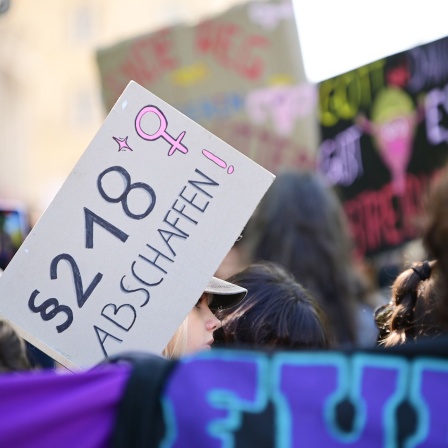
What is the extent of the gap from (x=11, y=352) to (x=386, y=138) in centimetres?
280

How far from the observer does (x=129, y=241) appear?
217 centimetres

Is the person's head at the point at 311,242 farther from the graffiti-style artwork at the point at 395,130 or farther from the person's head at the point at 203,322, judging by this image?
the person's head at the point at 203,322

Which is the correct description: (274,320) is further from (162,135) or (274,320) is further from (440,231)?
(440,231)

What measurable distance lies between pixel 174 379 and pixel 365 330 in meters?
2.35

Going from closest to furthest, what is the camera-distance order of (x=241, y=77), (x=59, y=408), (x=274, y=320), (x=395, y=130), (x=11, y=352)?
1. (x=59, y=408)
2. (x=11, y=352)
3. (x=274, y=320)
4. (x=395, y=130)
5. (x=241, y=77)

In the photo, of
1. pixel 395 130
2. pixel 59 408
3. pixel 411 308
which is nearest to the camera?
pixel 59 408

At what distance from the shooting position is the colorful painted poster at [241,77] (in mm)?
5109

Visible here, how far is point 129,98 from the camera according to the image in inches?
88.0

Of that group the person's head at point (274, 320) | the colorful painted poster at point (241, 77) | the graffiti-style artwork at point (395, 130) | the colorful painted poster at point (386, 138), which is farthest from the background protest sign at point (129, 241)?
the colorful painted poster at point (241, 77)

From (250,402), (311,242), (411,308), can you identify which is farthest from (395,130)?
(250,402)

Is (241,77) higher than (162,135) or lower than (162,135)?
higher

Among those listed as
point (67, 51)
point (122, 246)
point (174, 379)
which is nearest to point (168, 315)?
point (122, 246)

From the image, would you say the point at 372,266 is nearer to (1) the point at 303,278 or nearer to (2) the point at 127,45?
(1) the point at 303,278

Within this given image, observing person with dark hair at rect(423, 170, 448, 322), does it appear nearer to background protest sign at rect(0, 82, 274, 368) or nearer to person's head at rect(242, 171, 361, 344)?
background protest sign at rect(0, 82, 274, 368)
